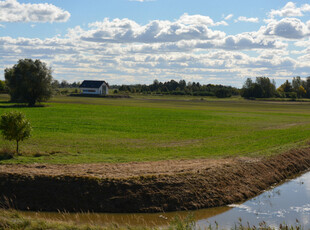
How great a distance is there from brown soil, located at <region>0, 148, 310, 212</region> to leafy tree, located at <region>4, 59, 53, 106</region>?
74834 mm

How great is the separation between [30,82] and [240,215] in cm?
8317

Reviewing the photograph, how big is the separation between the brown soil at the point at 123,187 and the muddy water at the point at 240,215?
659 millimetres

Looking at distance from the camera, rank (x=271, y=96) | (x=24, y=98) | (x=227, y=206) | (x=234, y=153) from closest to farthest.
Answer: (x=227, y=206) < (x=234, y=153) < (x=24, y=98) < (x=271, y=96)

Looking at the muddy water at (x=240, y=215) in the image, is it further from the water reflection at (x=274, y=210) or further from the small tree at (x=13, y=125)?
the small tree at (x=13, y=125)

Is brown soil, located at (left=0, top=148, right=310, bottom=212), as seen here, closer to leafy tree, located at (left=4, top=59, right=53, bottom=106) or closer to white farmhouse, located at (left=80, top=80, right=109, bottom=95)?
leafy tree, located at (left=4, top=59, right=53, bottom=106)

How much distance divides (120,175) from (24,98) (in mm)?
78176

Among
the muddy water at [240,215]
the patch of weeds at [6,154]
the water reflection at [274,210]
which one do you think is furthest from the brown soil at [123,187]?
the patch of weeds at [6,154]

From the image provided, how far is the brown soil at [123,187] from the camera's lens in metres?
18.0

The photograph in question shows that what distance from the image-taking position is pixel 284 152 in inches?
1155

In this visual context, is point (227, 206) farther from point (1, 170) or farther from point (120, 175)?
point (1, 170)

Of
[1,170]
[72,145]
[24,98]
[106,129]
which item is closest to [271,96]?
[24,98]

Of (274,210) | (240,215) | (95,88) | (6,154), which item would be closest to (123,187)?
(240,215)

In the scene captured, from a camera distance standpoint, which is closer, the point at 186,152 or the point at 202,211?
the point at 202,211

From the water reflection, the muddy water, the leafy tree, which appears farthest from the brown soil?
the leafy tree
